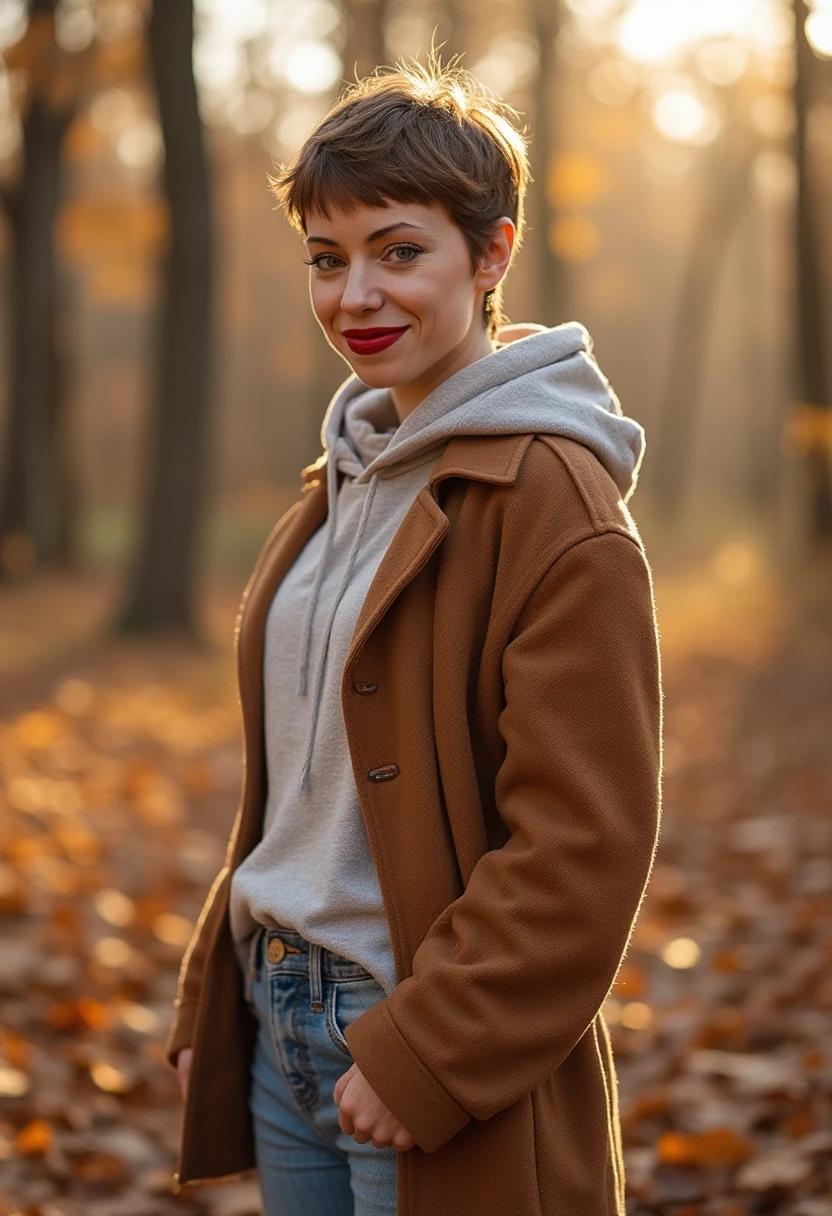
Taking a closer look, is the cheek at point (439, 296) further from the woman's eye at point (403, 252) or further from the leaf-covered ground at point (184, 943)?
the leaf-covered ground at point (184, 943)

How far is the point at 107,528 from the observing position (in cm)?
2386

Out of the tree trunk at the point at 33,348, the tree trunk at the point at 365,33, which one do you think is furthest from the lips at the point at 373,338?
the tree trunk at the point at 33,348

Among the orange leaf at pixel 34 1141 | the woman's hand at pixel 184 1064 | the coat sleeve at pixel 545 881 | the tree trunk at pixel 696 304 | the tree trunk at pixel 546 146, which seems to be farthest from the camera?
the tree trunk at pixel 696 304

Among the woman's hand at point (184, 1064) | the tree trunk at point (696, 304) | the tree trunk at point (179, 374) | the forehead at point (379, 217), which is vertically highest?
the tree trunk at point (696, 304)

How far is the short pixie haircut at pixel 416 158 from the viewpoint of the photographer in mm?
1818

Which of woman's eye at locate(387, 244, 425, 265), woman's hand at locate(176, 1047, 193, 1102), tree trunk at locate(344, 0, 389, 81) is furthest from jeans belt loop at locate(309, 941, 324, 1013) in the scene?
tree trunk at locate(344, 0, 389, 81)

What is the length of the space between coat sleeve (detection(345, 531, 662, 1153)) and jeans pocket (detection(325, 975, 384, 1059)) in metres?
0.13

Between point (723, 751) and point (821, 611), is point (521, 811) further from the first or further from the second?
point (821, 611)

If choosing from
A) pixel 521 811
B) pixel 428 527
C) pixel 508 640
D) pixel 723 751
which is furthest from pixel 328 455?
pixel 723 751

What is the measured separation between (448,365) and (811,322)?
38.1ft

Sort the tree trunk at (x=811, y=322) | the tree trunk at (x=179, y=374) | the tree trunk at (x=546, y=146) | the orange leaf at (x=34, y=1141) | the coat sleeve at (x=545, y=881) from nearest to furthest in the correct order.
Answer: the coat sleeve at (x=545, y=881) → the orange leaf at (x=34, y=1141) → the tree trunk at (x=179, y=374) → the tree trunk at (x=811, y=322) → the tree trunk at (x=546, y=146)

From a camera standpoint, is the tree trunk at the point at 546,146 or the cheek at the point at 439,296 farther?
the tree trunk at the point at 546,146

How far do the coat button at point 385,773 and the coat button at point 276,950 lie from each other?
1.18 ft

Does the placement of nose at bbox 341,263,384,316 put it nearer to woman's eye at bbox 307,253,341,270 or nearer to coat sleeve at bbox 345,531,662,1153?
woman's eye at bbox 307,253,341,270
